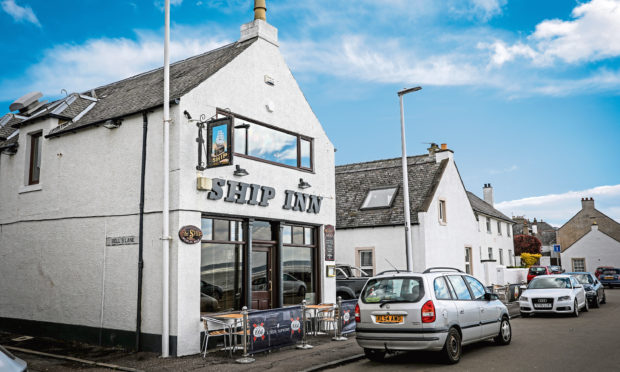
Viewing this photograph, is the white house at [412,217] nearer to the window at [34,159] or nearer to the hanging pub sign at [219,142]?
the hanging pub sign at [219,142]

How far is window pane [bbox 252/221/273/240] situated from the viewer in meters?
13.5

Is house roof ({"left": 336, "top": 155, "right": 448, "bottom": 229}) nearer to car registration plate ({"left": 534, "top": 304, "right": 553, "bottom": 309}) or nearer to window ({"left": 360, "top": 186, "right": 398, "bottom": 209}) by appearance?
window ({"left": 360, "top": 186, "right": 398, "bottom": 209})

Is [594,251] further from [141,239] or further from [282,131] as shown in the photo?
[141,239]

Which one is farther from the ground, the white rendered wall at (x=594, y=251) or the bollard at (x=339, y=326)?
the white rendered wall at (x=594, y=251)

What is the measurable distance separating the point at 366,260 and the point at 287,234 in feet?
35.5

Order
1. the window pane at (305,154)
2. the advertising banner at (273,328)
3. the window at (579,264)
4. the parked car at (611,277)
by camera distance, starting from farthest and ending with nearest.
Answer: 1. the window at (579,264)
2. the parked car at (611,277)
3. the window pane at (305,154)
4. the advertising banner at (273,328)

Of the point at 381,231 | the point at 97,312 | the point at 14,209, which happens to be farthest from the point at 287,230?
the point at 381,231

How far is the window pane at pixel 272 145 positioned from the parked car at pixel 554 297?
10044 mm

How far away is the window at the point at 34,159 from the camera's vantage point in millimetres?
14945

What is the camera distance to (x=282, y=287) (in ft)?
45.8

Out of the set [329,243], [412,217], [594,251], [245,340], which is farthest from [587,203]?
[245,340]

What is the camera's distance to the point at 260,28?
48.4 ft

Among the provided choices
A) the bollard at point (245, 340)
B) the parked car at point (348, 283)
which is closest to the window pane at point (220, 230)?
the bollard at point (245, 340)

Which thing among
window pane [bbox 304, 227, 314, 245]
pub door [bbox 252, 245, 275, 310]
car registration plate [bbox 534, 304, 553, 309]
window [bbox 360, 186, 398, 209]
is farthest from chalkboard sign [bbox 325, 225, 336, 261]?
window [bbox 360, 186, 398, 209]
